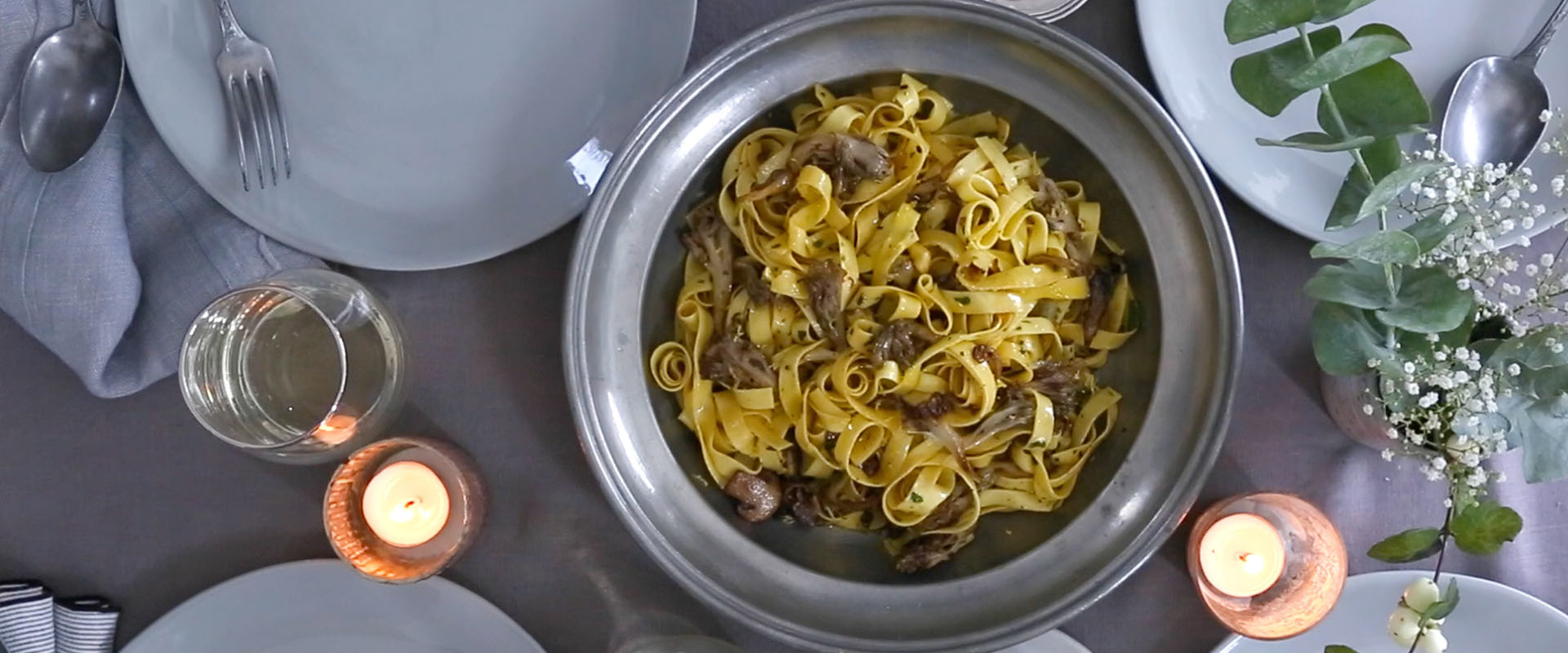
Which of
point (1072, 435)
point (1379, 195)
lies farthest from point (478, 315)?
point (1379, 195)

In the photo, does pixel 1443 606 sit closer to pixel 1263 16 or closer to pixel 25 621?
pixel 1263 16

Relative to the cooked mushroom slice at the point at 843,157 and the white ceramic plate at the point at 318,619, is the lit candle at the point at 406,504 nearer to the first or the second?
the white ceramic plate at the point at 318,619

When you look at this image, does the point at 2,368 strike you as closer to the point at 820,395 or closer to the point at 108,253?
the point at 108,253

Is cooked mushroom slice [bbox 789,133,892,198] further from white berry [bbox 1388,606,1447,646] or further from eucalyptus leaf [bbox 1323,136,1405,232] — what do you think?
white berry [bbox 1388,606,1447,646]

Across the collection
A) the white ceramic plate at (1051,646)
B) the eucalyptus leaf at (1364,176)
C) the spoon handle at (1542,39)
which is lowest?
the white ceramic plate at (1051,646)

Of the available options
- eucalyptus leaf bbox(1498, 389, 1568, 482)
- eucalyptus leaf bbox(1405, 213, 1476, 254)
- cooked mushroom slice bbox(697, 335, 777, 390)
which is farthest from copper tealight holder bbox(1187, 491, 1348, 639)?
cooked mushroom slice bbox(697, 335, 777, 390)

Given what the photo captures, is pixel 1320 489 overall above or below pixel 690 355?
below

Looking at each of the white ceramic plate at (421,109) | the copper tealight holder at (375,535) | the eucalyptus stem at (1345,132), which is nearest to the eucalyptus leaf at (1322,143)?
the eucalyptus stem at (1345,132)

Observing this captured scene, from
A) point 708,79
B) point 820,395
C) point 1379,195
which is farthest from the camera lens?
point 820,395
